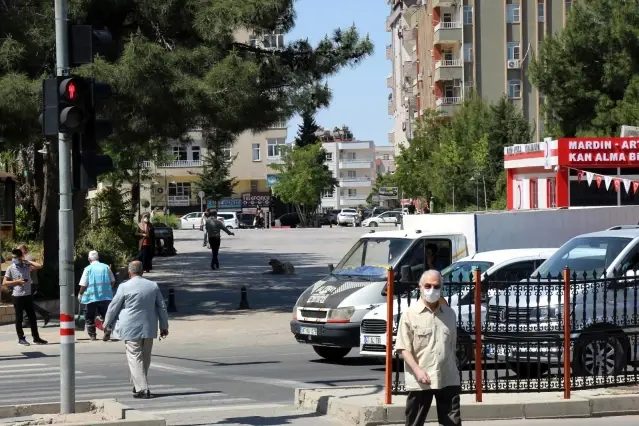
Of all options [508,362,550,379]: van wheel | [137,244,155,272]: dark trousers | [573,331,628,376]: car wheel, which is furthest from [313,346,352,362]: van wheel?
[137,244,155,272]: dark trousers

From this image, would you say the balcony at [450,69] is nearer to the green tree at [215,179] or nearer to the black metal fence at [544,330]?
the green tree at [215,179]

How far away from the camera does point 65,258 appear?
472 inches

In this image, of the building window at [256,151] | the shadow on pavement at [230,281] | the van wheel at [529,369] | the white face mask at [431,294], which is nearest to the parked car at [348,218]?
the building window at [256,151]

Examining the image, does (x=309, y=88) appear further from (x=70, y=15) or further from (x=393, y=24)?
(x=393, y=24)

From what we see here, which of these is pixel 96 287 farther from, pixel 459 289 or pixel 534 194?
pixel 534 194

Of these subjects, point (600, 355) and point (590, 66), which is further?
point (590, 66)

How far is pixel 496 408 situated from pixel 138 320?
15.5 ft

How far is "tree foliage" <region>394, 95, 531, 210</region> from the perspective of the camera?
68250 mm

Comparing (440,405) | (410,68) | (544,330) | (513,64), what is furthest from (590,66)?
(440,405)

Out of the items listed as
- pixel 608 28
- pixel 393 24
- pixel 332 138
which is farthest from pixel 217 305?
pixel 332 138

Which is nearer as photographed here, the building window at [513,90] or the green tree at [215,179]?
the building window at [513,90]

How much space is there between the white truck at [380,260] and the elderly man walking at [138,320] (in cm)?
372

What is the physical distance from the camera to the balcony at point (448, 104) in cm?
8912

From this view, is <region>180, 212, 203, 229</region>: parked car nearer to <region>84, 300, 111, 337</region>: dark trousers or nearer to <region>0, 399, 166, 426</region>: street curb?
<region>84, 300, 111, 337</region>: dark trousers
